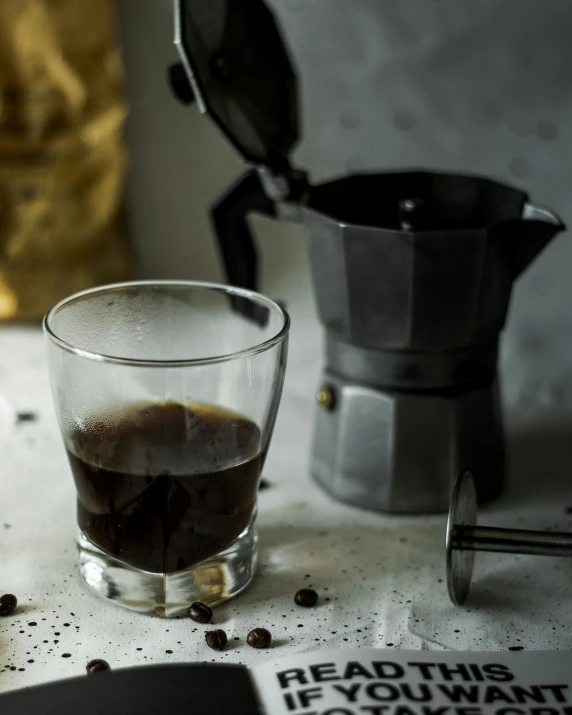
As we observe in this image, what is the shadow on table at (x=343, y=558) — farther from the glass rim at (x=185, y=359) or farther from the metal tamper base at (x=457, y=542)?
the glass rim at (x=185, y=359)

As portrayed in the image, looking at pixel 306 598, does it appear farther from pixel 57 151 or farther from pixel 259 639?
pixel 57 151

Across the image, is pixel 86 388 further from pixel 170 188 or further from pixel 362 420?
pixel 170 188

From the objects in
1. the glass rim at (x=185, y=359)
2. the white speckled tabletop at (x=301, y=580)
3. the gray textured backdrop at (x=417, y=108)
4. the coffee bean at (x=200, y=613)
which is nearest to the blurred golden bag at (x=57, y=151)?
the gray textured backdrop at (x=417, y=108)

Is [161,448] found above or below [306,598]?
above

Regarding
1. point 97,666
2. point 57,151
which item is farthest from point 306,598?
point 57,151

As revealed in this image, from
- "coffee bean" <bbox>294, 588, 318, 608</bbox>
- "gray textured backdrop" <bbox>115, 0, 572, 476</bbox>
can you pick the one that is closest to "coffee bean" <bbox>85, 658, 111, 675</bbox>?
"coffee bean" <bbox>294, 588, 318, 608</bbox>

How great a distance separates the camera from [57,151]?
116 cm

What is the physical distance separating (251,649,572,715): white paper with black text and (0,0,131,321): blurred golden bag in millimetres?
748

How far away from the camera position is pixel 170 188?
4.28ft

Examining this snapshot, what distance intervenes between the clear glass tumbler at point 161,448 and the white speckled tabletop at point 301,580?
0.10ft

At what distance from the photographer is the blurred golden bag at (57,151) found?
111 cm

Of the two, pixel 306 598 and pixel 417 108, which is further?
pixel 417 108

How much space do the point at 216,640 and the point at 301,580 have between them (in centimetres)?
11

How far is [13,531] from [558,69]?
2.72 ft
